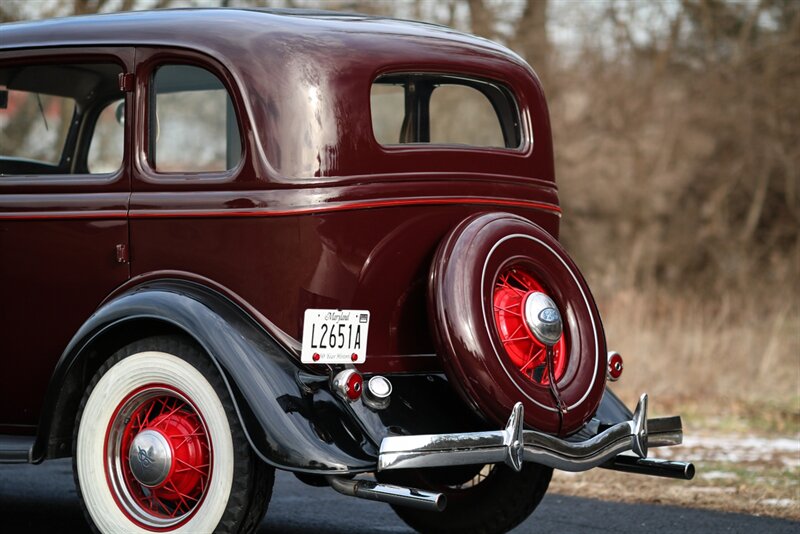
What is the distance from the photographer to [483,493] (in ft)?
16.1

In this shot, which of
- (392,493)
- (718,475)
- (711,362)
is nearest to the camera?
(392,493)

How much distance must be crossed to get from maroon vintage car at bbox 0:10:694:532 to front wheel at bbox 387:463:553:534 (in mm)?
11

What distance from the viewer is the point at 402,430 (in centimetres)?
407

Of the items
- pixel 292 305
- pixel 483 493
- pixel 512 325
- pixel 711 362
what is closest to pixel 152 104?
pixel 292 305

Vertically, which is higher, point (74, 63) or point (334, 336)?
point (74, 63)

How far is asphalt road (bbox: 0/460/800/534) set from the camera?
5117 millimetres

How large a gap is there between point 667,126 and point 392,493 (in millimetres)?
11892

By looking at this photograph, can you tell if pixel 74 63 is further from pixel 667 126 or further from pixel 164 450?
pixel 667 126

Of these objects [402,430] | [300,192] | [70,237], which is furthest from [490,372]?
[70,237]

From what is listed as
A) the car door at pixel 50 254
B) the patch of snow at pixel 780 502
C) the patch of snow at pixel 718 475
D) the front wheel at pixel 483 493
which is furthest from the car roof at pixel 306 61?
the patch of snow at pixel 718 475

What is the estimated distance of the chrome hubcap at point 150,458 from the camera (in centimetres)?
409

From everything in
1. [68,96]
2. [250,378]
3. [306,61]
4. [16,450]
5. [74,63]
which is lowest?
[16,450]

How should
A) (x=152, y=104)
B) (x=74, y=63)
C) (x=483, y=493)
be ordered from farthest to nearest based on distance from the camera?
(x=483, y=493) → (x=74, y=63) → (x=152, y=104)

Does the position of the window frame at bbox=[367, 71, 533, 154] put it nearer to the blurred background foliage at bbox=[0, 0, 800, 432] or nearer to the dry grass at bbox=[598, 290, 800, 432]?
the dry grass at bbox=[598, 290, 800, 432]
